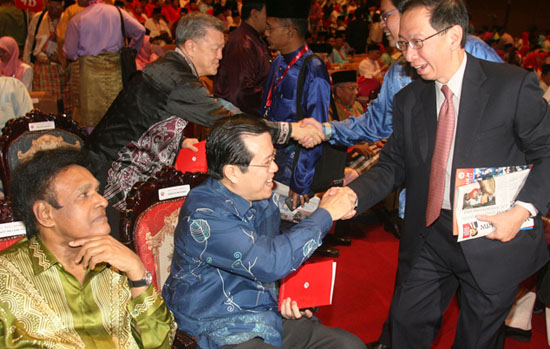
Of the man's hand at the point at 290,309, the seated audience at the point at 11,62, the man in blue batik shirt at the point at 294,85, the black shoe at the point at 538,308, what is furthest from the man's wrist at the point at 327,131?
the seated audience at the point at 11,62

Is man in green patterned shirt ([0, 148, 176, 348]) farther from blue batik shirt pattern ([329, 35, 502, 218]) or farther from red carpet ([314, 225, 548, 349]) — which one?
red carpet ([314, 225, 548, 349])

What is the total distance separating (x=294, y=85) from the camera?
3000 mm

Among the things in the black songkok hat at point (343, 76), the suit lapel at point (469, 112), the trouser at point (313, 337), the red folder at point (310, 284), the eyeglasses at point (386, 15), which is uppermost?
the eyeglasses at point (386, 15)

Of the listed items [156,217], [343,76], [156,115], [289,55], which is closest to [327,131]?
[289,55]

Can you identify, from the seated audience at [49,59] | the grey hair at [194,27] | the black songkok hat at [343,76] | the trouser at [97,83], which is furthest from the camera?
the seated audience at [49,59]

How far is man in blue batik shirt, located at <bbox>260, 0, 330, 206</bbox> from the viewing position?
9.75ft

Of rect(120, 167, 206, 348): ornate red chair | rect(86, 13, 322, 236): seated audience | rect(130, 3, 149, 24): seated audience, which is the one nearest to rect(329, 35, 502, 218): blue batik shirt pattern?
rect(86, 13, 322, 236): seated audience

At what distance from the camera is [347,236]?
13.9 ft

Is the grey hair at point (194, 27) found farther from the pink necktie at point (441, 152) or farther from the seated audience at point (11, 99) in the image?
the seated audience at point (11, 99)

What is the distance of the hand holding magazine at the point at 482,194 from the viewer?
172cm

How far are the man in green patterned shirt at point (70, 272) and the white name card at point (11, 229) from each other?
21 cm

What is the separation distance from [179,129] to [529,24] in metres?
19.9

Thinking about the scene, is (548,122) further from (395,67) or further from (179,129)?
(179,129)

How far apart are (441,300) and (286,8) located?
182 centimetres
